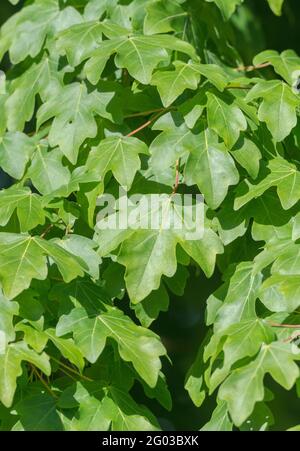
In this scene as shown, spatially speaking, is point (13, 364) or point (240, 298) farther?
point (240, 298)

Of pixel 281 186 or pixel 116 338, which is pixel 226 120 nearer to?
pixel 281 186

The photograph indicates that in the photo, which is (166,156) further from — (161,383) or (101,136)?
(161,383)

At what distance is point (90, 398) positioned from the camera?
2070 mm

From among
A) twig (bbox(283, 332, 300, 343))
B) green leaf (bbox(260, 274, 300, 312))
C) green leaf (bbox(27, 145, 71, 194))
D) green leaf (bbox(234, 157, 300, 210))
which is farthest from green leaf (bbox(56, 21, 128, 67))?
twig (bbox(283, 332, 300, 343))

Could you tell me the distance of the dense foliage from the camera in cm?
201

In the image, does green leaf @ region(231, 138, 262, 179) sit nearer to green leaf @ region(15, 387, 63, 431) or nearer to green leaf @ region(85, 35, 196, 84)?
green leaf @ region(85, 35, 196, 84)

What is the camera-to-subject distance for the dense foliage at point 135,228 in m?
2.01

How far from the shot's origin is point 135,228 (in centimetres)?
212

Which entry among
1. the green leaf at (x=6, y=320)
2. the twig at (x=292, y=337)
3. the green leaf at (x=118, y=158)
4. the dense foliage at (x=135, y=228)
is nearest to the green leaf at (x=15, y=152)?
the dense foliage at (x=135, y=228)

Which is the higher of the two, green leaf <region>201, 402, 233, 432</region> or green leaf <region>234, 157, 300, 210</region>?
green leaf <region>234, 157, 300, 210</region>

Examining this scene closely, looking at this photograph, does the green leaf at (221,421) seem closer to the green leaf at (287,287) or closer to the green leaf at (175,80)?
the green leaf at (287,287)

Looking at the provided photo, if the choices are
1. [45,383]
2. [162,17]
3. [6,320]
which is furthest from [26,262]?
[162,17]
